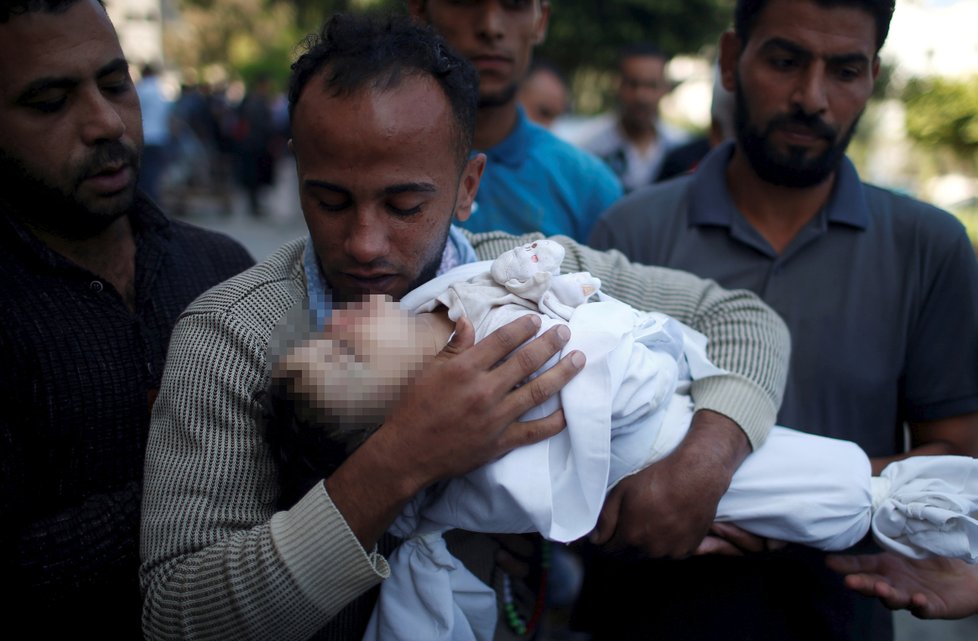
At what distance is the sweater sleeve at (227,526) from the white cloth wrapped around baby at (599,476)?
0.23 metres

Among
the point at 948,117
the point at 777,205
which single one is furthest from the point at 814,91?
the point at 948,117

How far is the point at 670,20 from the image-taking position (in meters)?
20.7

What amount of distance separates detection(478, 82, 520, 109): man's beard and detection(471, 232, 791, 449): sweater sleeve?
117 centimetres

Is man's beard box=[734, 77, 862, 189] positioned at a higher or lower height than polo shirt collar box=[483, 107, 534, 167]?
higher

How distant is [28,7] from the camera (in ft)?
6.70

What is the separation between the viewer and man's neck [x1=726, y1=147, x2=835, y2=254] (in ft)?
9.12

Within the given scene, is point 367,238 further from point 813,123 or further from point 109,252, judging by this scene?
point 813,123

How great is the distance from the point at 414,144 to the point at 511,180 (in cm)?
162

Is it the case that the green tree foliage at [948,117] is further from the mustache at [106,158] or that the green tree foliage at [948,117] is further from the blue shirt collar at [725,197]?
the mustache at [106,158]

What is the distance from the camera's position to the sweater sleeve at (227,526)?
1634mm

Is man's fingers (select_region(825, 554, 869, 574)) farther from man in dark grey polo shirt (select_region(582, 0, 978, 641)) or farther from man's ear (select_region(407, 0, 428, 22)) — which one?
man's ear (select_region(407, 0, 428, 22))

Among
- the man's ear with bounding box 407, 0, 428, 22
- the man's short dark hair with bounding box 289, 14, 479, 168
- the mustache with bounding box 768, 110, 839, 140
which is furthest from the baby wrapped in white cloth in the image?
the man's ear with bounding box 407, 0, 428, 22

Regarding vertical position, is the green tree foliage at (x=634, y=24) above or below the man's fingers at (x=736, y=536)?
below

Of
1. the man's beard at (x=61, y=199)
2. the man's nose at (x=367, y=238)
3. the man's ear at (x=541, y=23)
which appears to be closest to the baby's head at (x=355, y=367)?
the man's nose at (x=367, y=238)
